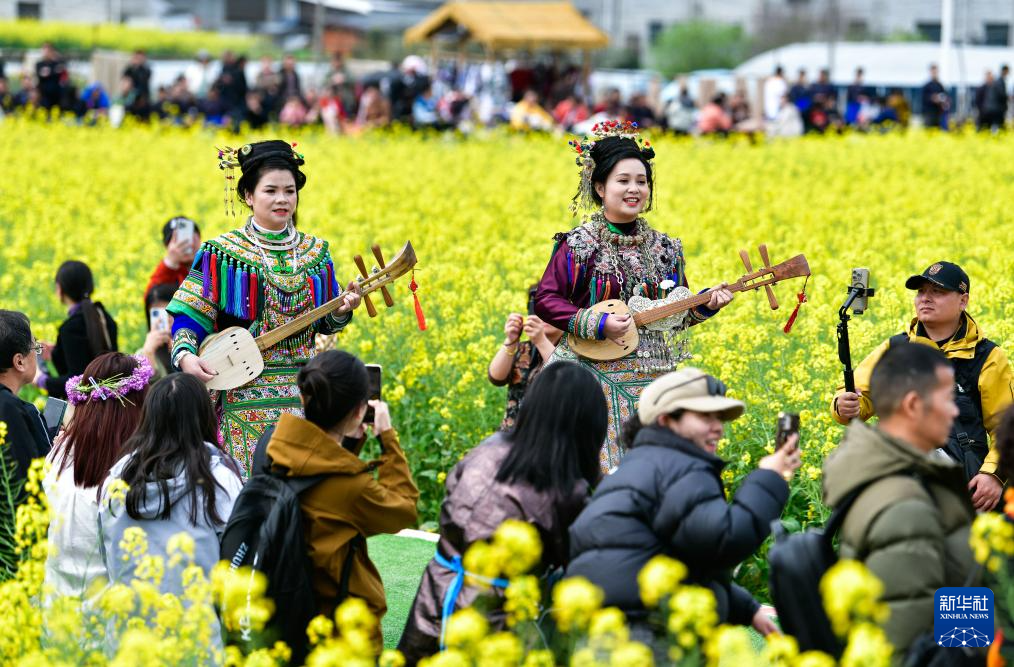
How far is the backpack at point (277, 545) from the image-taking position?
16.0 feet

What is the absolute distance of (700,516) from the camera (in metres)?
4.25

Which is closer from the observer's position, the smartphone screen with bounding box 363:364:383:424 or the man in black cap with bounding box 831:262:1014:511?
the smartphone screen with bounding box 363:364:383:424

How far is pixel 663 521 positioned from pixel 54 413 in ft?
10.3

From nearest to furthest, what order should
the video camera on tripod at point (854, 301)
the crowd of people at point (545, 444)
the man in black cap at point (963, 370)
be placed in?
1. the crowd of people at point (545, 444)
2. the video camera on tripod at point (854, 301)
3. the man in black cap at point (963, 370)

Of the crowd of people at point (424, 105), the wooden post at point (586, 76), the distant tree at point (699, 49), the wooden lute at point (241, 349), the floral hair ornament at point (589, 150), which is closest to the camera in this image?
the wooden lute at point (241, 349)

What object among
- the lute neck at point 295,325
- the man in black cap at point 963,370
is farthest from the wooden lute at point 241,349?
the man in black cap at point 963,370

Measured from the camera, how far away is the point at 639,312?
20.6ft

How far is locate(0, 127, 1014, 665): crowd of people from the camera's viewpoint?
13.3 feet

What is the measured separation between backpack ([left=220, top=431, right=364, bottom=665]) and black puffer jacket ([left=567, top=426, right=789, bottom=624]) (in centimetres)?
98

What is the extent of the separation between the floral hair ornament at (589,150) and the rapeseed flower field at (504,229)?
1478 mm

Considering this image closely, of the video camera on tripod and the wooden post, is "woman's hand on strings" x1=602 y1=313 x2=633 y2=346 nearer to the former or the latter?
the video camera on tripod

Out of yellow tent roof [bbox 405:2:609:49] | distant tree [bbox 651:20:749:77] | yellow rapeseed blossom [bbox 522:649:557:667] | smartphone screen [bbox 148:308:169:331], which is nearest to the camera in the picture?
yellow rapeseed blossom [bbox 522:649:557:667]

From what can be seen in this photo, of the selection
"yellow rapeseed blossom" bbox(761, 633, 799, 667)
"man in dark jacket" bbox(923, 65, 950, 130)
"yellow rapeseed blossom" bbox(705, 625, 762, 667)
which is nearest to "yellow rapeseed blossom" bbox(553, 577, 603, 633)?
"yellow rapeseed blossom" bbox(705, 625, 762, 667)

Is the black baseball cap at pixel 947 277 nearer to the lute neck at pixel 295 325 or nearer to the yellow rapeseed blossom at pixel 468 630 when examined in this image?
the lute neck at pixel 295 325
